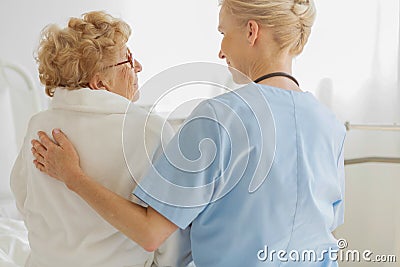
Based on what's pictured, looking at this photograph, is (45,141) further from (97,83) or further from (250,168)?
(250,168)

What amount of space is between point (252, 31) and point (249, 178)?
0.31 metres

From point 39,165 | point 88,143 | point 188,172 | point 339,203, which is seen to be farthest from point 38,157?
point 339,203

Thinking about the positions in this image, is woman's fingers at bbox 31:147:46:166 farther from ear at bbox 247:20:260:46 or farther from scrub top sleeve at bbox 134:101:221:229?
ear at bbox 247:20:260:46

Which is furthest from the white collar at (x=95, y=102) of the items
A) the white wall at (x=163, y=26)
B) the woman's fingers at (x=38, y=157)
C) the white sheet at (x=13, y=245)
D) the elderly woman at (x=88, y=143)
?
the white wall at (x=163, y=26)

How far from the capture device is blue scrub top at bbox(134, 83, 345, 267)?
118 cm

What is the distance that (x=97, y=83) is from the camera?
1.42 metres

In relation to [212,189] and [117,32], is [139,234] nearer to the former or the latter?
[212,189]

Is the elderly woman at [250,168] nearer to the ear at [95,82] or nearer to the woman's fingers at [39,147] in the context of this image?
the woman's fingers at [39,147]

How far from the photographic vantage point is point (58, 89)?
1382 mm

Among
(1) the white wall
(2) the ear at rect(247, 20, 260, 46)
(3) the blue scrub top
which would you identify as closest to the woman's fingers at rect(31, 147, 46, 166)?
(3) the blue scrub top

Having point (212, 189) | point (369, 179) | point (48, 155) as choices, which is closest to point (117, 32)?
point (48, 155)

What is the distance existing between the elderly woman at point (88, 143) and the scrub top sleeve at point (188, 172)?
0.34 feet

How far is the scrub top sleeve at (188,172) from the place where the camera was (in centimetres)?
117

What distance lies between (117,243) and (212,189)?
10.8 inches
